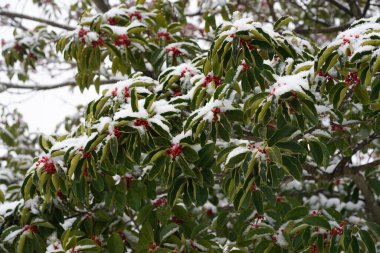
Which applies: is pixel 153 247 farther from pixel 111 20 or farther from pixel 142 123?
pixel 111 20

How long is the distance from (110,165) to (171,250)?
0.45m

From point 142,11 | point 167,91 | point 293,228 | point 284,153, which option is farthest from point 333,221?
point 142,11

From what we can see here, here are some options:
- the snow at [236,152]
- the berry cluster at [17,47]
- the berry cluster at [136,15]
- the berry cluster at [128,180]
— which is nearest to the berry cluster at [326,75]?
the snow at [236,152]

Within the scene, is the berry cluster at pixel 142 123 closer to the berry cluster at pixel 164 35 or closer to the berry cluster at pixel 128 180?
the berry cluster at pixel 128 180

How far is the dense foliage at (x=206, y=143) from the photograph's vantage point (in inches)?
64.1

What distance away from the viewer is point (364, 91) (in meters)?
1.66

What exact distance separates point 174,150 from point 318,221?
1.95 ft

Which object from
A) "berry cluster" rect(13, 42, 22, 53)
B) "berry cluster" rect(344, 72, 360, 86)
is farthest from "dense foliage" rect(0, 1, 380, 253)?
"berry cluster" rect(13, 42, 22, 53)

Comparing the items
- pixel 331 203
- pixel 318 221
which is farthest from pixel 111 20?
pixel 331 203

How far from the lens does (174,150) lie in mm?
1734

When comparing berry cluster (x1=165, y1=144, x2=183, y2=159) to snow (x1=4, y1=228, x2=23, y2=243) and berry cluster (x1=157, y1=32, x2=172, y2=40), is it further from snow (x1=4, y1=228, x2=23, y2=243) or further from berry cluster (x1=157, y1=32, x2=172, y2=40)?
berry cluster (x1=157, y1=32, x2=172, y2=40)

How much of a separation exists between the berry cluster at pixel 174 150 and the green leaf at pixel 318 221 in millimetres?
535

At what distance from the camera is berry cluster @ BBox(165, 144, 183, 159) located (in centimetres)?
173

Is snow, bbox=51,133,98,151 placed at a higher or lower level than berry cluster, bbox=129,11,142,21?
lower
